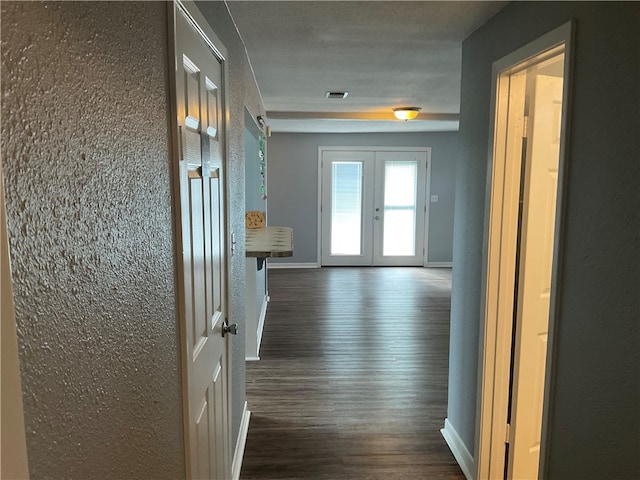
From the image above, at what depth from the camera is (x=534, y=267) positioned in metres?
2.14

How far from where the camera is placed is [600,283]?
1311 mm

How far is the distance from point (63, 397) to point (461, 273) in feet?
6.88

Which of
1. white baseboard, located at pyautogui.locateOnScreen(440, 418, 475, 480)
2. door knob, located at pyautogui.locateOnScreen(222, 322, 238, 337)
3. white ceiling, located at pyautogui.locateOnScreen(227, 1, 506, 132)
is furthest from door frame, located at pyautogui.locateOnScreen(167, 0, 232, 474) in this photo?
white baseboard, located at pyautogui.locateOnScreen(440, 418, 475, 480)

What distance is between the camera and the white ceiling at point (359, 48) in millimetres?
1966

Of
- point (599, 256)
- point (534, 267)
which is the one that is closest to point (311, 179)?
point (534, 267)

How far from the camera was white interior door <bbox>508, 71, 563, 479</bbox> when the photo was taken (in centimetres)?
206

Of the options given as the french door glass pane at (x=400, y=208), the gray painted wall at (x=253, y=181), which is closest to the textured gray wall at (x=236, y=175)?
the gray painted wall at (x=253, y=181)

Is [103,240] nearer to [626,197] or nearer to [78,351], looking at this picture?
[78,351]

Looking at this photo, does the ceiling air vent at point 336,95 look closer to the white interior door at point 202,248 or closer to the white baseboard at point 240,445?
the white interior door at point 202,248

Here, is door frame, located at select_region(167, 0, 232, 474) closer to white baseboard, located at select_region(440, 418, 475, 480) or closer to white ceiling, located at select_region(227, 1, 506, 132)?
white ceiling, located at select_region(227, 1, 506, 132)

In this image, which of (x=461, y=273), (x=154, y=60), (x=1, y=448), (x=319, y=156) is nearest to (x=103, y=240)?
(x=1, y=448)

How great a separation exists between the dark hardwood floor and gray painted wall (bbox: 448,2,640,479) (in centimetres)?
116

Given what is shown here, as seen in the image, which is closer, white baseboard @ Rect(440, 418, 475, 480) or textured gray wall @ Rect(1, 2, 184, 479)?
textured gray wall @ Rect(1, 2, 184, 479)

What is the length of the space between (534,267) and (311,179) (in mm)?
5593
